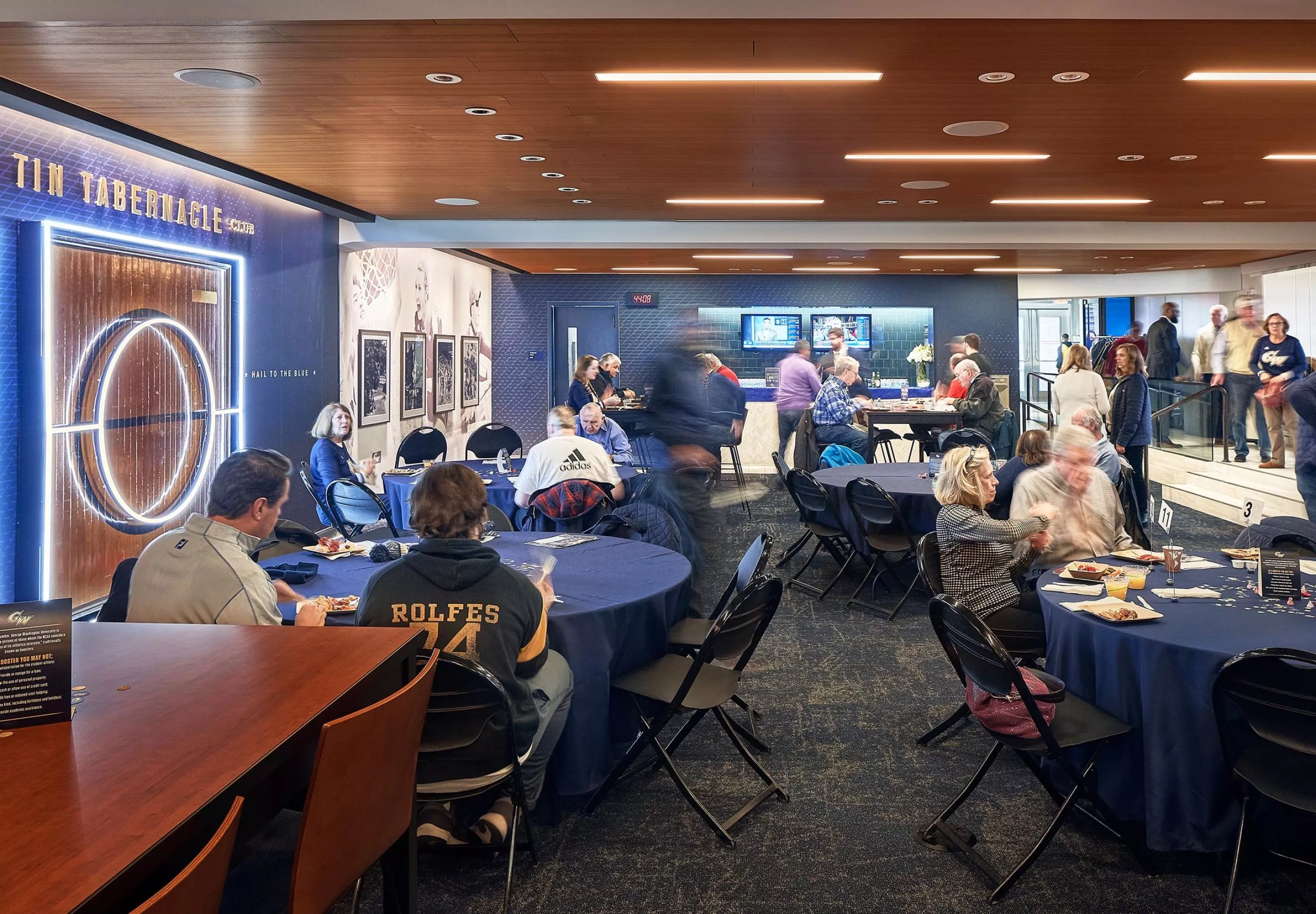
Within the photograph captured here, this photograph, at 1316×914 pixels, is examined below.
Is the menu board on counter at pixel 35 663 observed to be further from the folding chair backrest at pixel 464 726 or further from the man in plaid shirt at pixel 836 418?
the man in plaid shirt at pixel 836 418

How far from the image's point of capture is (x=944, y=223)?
384 inches

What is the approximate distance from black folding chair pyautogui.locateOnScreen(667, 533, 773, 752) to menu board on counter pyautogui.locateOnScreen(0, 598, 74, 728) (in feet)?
7.70

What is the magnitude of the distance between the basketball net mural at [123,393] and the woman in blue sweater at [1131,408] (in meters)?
7.11

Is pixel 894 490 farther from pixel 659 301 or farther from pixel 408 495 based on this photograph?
pixel 659 301

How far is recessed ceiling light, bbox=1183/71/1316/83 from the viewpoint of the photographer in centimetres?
429

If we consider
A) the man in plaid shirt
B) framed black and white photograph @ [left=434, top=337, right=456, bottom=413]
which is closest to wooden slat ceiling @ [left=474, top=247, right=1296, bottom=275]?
framed black and white photograph @ [left=434, top=337, right=456, bottom=413]

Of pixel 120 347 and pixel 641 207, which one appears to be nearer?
pixel 120 347

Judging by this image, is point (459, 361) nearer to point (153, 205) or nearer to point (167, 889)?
point (153, 205)

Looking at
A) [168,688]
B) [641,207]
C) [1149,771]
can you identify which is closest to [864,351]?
[641,207]

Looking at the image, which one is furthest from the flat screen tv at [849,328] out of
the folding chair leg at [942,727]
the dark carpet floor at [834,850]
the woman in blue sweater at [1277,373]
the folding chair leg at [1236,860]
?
the folding chair leg at [1236,860]

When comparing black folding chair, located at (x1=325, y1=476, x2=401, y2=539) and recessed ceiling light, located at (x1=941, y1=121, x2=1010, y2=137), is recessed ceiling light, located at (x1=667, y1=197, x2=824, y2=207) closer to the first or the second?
recessed ceiling light, located at (x1=941, y1=121, x2=1010, y2=137)

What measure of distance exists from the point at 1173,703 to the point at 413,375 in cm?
951

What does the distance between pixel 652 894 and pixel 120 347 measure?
4.49 meters

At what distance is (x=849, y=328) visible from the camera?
1555 cm
